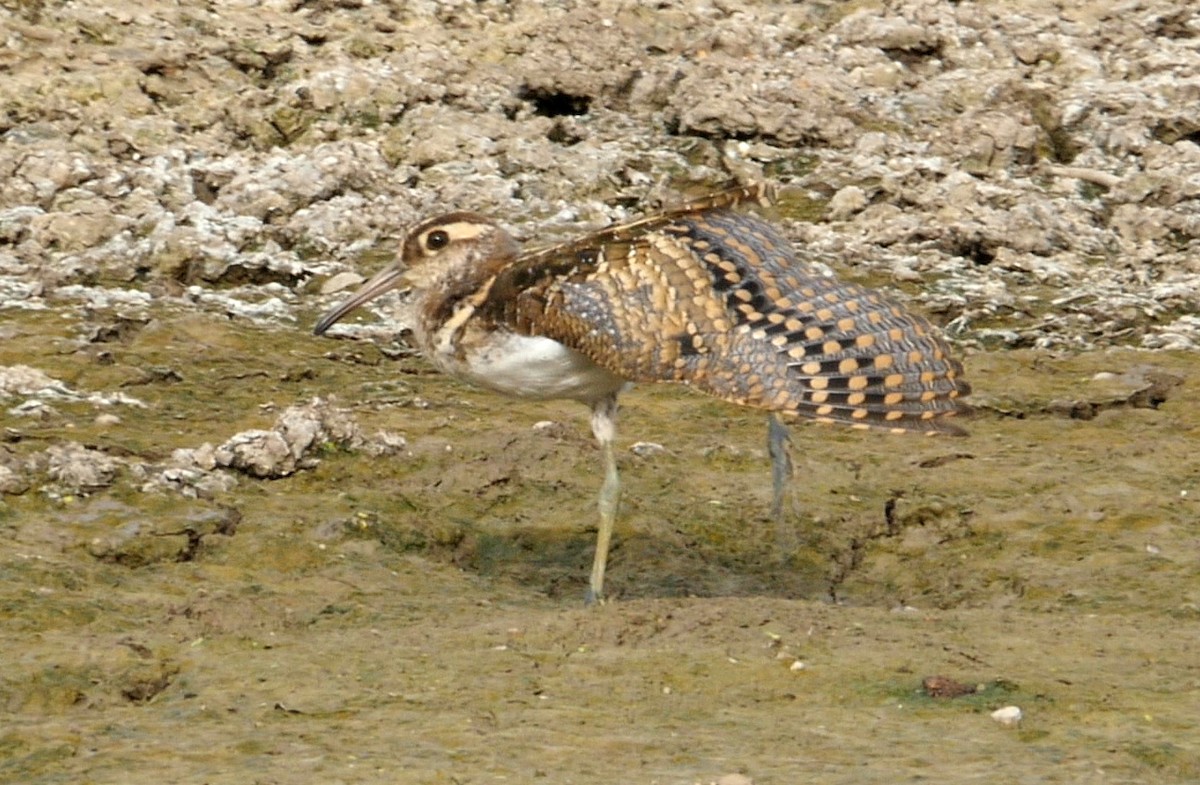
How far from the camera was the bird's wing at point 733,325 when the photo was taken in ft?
22.0

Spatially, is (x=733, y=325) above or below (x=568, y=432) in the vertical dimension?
above

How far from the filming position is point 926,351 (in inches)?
271

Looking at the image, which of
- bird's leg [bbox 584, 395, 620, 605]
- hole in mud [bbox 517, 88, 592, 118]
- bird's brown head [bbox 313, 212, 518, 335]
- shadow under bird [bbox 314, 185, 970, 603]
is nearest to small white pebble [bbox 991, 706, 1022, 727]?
shadow under bird [bbox 314, 185, 970, 603]

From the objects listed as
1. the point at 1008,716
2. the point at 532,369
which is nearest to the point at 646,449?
the point at 532,369

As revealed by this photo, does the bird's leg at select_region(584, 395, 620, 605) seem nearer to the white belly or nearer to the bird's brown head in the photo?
the white belly

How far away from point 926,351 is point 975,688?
1437 mm

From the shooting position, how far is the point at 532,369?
704 centimetres

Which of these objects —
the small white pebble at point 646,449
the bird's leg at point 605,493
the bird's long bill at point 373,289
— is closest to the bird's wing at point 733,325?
the bird's leg at point 605,493

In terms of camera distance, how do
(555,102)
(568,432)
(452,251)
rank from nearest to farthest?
(452,251)
(568,432)
(555,102)

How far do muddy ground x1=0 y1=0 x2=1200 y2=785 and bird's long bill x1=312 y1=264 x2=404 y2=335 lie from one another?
35cm

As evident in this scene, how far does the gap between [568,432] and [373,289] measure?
1056 millimetres

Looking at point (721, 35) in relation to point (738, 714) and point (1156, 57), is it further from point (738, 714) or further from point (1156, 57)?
point (738, 714)

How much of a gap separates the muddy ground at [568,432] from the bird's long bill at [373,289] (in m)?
0.35

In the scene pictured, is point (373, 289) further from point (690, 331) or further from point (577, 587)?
point (690, 331)
